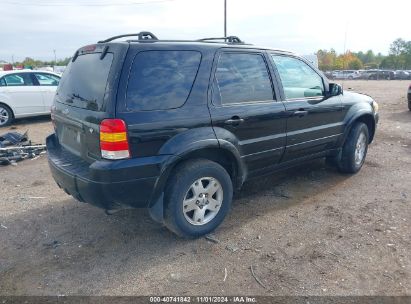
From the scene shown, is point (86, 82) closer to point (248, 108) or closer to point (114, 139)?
point (114, 139)

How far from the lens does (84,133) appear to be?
3.16 m

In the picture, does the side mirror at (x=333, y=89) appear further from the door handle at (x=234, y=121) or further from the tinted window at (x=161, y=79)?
the tinted window at (x=161, y=79)

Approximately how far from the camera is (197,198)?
136 inches

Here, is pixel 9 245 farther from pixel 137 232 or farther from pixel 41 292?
pixel 137 232

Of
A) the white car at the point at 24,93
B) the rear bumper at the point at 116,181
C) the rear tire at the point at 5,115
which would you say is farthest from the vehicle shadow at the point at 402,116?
the rear tire at the point at 5,115

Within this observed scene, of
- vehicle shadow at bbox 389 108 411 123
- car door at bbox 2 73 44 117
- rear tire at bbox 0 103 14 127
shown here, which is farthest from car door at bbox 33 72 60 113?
vehicle shadow at bbox 389 108 411 123

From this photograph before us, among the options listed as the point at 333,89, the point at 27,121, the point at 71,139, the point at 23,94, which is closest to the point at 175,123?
the point at 71,139

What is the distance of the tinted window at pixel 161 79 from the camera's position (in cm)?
298

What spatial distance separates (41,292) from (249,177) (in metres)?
2.29

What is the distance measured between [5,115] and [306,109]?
29.4 feet

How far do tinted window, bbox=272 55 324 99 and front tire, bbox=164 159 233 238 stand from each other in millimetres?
1374

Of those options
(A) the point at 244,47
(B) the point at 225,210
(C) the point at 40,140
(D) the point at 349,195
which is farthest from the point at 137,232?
(C) the point at 40,140

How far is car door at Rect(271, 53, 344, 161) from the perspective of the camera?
13.6 ft

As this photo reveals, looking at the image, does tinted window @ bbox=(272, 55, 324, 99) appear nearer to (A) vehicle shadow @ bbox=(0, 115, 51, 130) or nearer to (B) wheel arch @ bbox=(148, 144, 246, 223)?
(B) wheel arch @ bbox=(148, 144, 246, 223)
